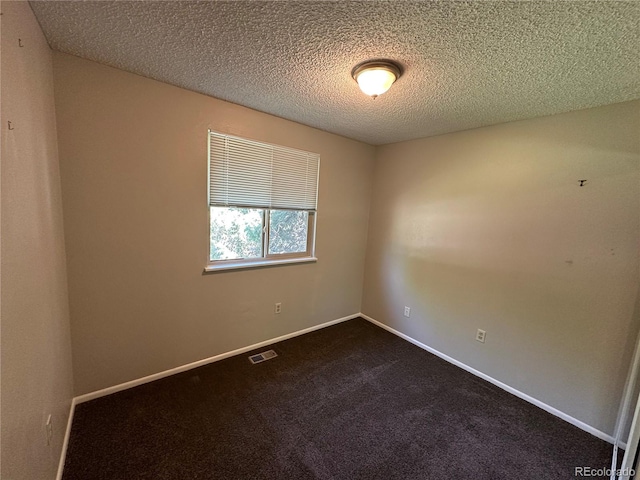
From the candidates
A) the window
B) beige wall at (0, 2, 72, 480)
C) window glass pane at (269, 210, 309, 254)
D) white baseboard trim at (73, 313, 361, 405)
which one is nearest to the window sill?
the window

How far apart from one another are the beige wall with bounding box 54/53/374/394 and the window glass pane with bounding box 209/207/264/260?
0.44 feet

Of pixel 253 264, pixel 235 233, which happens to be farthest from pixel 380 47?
pixel 253 264

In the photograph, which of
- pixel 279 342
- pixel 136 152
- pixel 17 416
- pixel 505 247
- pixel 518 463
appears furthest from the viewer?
pixel 279 342

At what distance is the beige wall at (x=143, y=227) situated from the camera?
1.70 m

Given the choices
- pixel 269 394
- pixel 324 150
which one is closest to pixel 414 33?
pixel 324 150

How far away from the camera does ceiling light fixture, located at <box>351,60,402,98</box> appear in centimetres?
149

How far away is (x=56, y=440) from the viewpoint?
135 centimetres

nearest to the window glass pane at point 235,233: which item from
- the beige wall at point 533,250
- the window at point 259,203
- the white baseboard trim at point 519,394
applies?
the window at point 259,203

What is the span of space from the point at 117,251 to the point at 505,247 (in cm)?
321

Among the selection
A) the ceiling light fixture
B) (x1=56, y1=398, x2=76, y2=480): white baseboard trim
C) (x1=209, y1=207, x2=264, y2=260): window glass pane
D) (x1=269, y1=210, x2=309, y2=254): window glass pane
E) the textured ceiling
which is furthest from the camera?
(x1=269, y1=210, x2=309, y2=254): window glass pane

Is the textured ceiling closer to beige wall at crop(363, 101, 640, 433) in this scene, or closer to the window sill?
beige wall at crop(363, 101, 640, 433)

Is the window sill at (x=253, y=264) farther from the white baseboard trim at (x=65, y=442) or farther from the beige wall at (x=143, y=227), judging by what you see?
the white baseboard trim at (x=65, y=442)

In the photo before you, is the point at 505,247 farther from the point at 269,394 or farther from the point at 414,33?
the point at 269,394

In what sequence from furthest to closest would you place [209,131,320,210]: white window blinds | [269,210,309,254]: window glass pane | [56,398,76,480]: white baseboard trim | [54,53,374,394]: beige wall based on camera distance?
1. [269,210,309,254]: window glass pane
2. [209,131,320,210]: white window blinds
3. [54,53,374,394]: beige wall
4. [56,398,76,480]: white baseboard trim
